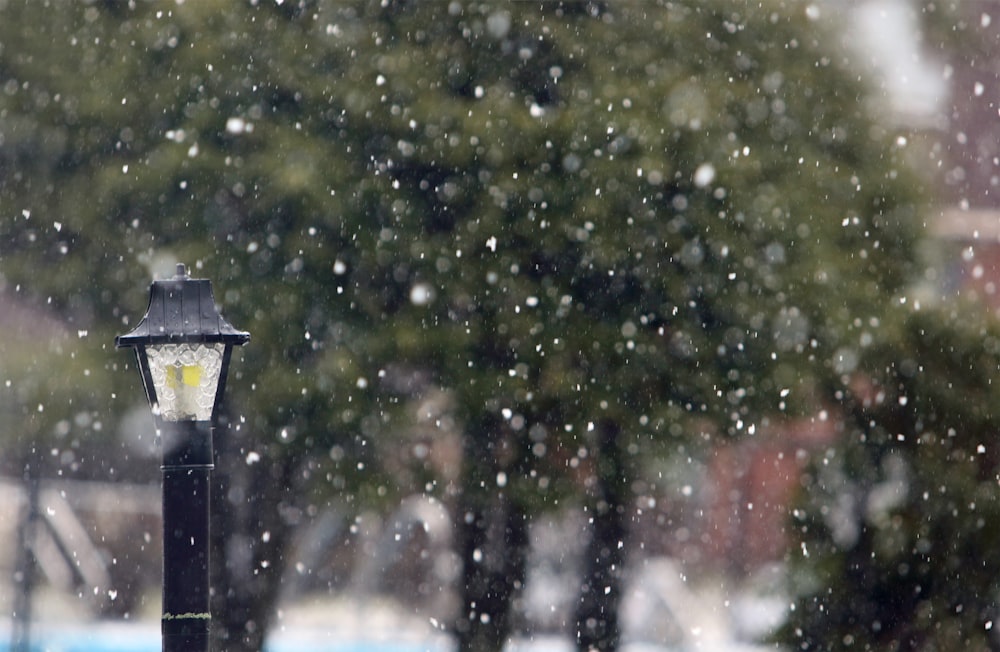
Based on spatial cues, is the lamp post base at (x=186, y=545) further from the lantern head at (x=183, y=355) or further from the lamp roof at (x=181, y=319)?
the lamp roof at (x=181, y=319)

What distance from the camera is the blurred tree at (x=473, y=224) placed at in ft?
45.2

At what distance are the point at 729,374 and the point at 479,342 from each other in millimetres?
2324

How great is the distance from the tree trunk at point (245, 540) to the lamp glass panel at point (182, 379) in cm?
849

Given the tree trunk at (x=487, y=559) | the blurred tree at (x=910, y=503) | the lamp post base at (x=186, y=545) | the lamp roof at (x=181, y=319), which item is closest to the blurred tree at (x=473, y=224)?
the tree trunk at (x=487, y=559)

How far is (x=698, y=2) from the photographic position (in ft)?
48.3

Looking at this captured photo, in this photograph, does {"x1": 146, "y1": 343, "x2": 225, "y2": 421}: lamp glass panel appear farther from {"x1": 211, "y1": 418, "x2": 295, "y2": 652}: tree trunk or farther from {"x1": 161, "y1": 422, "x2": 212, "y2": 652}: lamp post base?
{"x1": 211, "y1": 418, "x2": 295, "y2": 652}: tree trunk

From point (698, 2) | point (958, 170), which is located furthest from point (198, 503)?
point (958, 170)

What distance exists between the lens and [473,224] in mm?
13953

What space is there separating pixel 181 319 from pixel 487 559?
30.6ft

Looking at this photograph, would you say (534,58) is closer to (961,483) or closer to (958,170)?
(961,483)

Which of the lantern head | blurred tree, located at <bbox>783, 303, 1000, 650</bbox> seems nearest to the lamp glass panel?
the lantern head

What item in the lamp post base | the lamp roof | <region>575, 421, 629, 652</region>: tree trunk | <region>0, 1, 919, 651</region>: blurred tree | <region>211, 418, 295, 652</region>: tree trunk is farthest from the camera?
<region>211, 418, 295, 652</region>: tree trunk

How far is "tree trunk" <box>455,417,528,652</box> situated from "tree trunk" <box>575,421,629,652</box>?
0.81 m

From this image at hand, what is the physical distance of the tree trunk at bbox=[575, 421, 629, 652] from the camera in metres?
14.1
